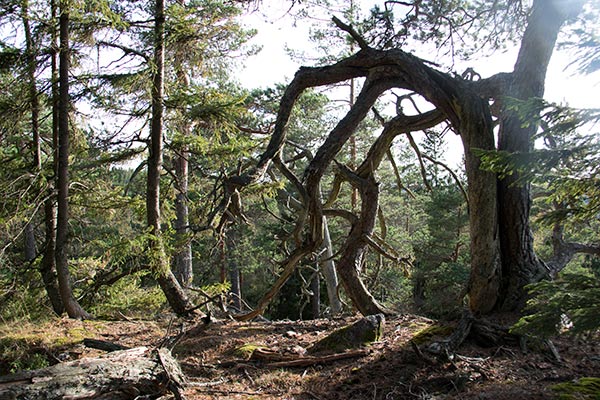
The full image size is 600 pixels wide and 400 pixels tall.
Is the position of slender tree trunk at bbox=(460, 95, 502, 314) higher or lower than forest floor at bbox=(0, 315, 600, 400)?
higher

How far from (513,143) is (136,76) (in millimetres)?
5068

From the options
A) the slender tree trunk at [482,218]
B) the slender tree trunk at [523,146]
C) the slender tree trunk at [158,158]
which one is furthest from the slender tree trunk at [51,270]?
the slender tree trunk at [523,146]

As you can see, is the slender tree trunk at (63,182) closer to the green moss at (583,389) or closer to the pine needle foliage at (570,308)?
the pine needle foliage at (570,308)

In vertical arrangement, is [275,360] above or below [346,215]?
below

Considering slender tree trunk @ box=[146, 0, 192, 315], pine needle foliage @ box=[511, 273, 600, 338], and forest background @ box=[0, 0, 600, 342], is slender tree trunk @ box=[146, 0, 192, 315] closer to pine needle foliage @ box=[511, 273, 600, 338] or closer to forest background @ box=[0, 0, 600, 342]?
forest background @ box=[0, 0, 600, 342]

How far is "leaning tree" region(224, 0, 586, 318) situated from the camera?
167 inches

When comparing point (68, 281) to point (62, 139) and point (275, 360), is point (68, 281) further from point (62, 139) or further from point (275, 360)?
point (275, 360)

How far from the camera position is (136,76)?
6.41 metres

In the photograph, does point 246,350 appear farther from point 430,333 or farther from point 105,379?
point 430,333

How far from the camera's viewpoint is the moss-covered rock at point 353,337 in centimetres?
415

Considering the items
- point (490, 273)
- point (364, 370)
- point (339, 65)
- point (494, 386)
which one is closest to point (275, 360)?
point (364, 370)

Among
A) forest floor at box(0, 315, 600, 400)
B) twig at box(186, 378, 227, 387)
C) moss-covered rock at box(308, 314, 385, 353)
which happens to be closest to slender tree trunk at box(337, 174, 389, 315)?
forest floor at box(0, 315, 600, 400)

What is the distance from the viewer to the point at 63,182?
21.5 feet

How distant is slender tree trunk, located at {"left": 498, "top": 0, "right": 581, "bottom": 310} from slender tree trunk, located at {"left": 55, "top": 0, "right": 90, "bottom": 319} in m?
5.73
